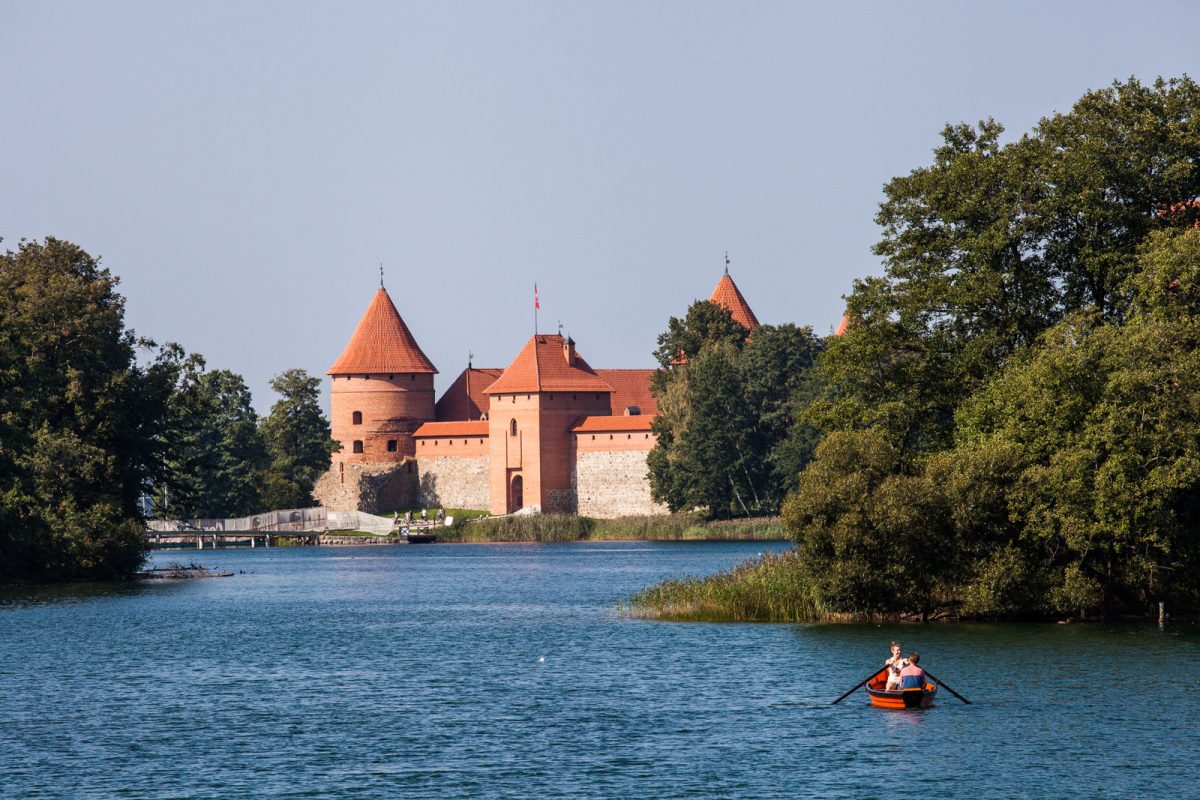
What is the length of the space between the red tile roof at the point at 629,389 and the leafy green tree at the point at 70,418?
45555 mm

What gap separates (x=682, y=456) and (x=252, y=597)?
3381 centimetres

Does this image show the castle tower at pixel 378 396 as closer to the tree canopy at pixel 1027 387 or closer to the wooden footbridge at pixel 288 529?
the wooden footbridge at pixel 288 529

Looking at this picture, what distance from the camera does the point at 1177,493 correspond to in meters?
29.9

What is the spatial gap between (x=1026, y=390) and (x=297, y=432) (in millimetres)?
74286

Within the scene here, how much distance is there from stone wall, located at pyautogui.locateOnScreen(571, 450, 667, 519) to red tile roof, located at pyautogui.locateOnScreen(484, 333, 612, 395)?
3.97m

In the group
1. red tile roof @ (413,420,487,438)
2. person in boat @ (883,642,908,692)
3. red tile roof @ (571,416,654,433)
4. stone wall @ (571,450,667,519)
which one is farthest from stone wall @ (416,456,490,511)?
person in boat @ (883,642,908,692)

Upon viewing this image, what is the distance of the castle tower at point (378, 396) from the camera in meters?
93.6

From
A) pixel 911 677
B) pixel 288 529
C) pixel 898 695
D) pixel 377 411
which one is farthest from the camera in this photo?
pixel 377 411

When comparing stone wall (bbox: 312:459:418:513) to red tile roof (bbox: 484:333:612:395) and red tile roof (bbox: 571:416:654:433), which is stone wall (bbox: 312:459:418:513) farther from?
red tile roof (bbox: 571:416:654:433)

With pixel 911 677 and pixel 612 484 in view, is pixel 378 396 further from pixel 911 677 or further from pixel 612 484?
pixel 911 677

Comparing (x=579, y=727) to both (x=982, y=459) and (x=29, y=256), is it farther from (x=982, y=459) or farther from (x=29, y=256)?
(x=29, y=256)

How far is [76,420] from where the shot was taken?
47.1m

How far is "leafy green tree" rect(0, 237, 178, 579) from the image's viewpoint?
140 feet

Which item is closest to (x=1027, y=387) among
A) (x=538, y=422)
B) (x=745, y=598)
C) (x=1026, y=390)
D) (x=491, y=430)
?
(x=1026, y=390)
